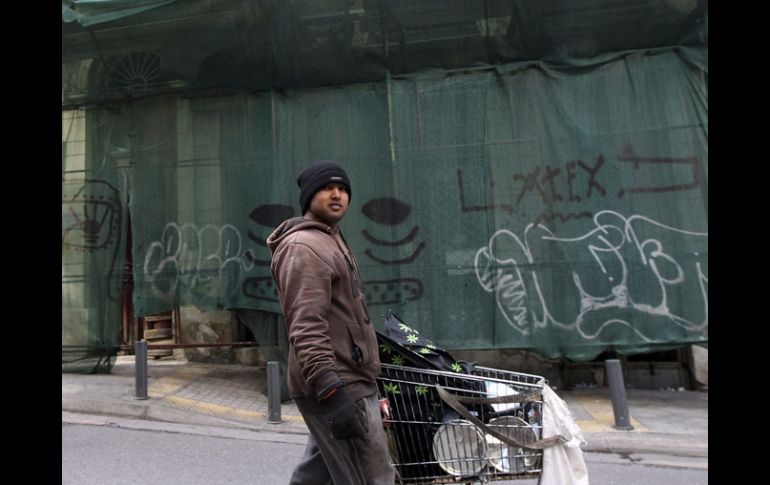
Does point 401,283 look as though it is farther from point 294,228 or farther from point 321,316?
point 321,316

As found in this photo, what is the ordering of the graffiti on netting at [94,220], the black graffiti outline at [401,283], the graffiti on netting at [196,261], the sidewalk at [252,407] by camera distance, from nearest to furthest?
1. the sidewalk at [252,407]
2. the black graffiti outline at [401,283]
3. the graffiti on netting at [196,261]
4. the graffiti on netting at [94,220]

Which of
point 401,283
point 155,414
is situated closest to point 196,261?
point 155,414

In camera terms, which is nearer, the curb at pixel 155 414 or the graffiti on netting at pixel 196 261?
the curb at pixel 155 414

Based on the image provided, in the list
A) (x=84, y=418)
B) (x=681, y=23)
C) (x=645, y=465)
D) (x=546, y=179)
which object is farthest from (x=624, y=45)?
(x=84, y=418)

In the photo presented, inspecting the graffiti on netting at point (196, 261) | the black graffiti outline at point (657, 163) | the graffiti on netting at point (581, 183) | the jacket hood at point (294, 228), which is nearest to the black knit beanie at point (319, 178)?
the jacket hood at point (294, 228)

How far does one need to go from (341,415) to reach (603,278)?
188 inches

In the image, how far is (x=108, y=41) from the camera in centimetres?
713

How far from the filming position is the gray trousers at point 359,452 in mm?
2365

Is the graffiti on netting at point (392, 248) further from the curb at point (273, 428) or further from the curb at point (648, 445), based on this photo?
the curb at point (648, 445)

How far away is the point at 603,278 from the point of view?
620cm

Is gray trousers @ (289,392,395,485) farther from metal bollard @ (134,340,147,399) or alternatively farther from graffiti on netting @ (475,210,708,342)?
metal bollard @ (134,340,147,399)

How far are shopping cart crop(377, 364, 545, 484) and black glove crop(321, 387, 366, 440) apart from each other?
1.44 feet

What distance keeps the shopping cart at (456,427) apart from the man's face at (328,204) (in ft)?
2.69

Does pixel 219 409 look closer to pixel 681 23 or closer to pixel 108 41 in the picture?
pixel 108 41
